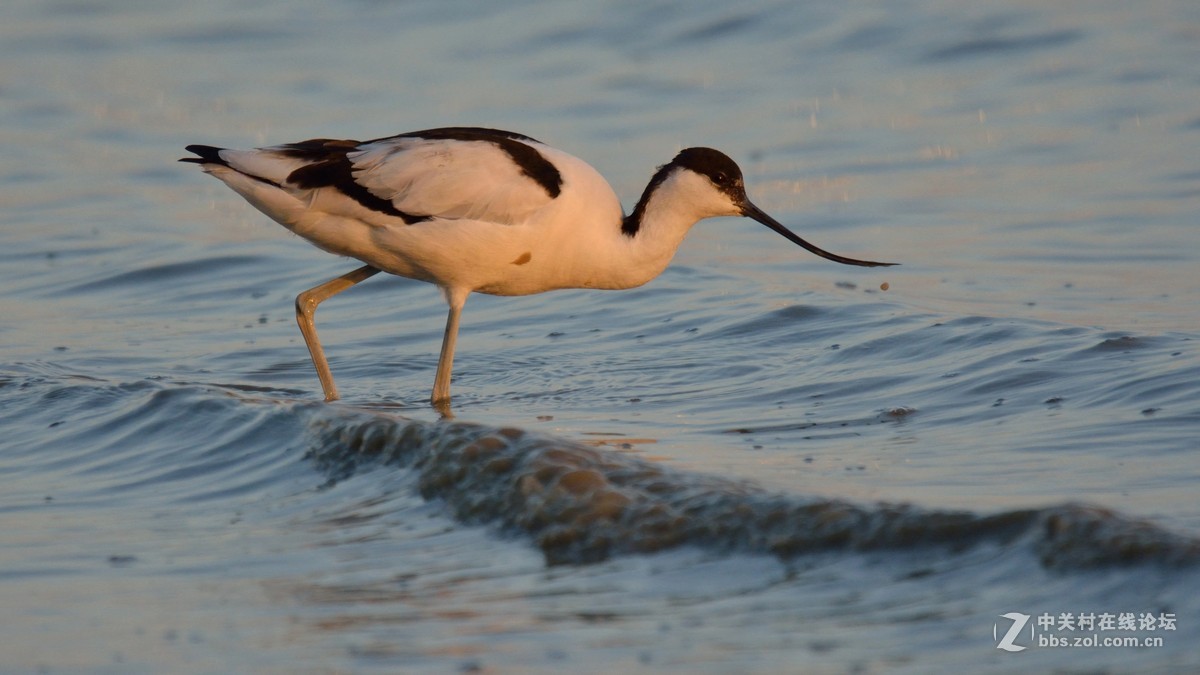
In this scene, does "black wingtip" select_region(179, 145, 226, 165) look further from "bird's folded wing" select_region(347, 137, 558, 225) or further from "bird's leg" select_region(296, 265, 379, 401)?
"bird's leg" select_region(296, 265, 379, 401)

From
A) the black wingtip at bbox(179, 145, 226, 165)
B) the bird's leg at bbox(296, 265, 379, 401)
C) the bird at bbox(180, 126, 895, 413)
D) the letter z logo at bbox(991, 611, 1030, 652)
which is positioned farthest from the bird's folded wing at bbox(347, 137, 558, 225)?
the letter z logo at bbox(991, 611, 1030, 652)

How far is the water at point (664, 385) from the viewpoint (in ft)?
14.7

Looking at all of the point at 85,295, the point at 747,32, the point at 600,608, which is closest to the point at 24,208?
the point at 85,295

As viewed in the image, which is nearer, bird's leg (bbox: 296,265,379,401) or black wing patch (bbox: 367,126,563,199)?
black wing patch (bbox: 367,126,563,199)

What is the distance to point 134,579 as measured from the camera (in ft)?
16.2

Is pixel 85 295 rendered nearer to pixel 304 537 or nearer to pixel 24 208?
pixel 24 208

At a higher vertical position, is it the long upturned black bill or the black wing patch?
the black wing patch

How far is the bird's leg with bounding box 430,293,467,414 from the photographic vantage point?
24.0 ft

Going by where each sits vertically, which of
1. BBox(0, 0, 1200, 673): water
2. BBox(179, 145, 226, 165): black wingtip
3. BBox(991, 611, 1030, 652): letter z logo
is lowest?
BBox(991, 611, 1030, 652): letter z logo

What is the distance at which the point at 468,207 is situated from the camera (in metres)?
6.99

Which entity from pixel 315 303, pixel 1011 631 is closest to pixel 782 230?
pixel 315 303

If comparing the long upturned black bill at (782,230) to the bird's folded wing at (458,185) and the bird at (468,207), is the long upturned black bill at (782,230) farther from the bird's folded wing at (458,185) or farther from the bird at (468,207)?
the bird's folded wing at (458,185)

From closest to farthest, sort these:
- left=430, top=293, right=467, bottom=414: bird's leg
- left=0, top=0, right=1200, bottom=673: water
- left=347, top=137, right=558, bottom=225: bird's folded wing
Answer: left=0, top=0, right=1200, bottom=673: water < left=347, top=137, right=558, bottom=225: bird's folded wing < left=430, top=293, right=467, bottom=414: bird's leg

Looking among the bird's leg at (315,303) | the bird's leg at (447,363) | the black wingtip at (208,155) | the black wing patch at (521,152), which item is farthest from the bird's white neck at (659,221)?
the black wingtip at (208,155)
